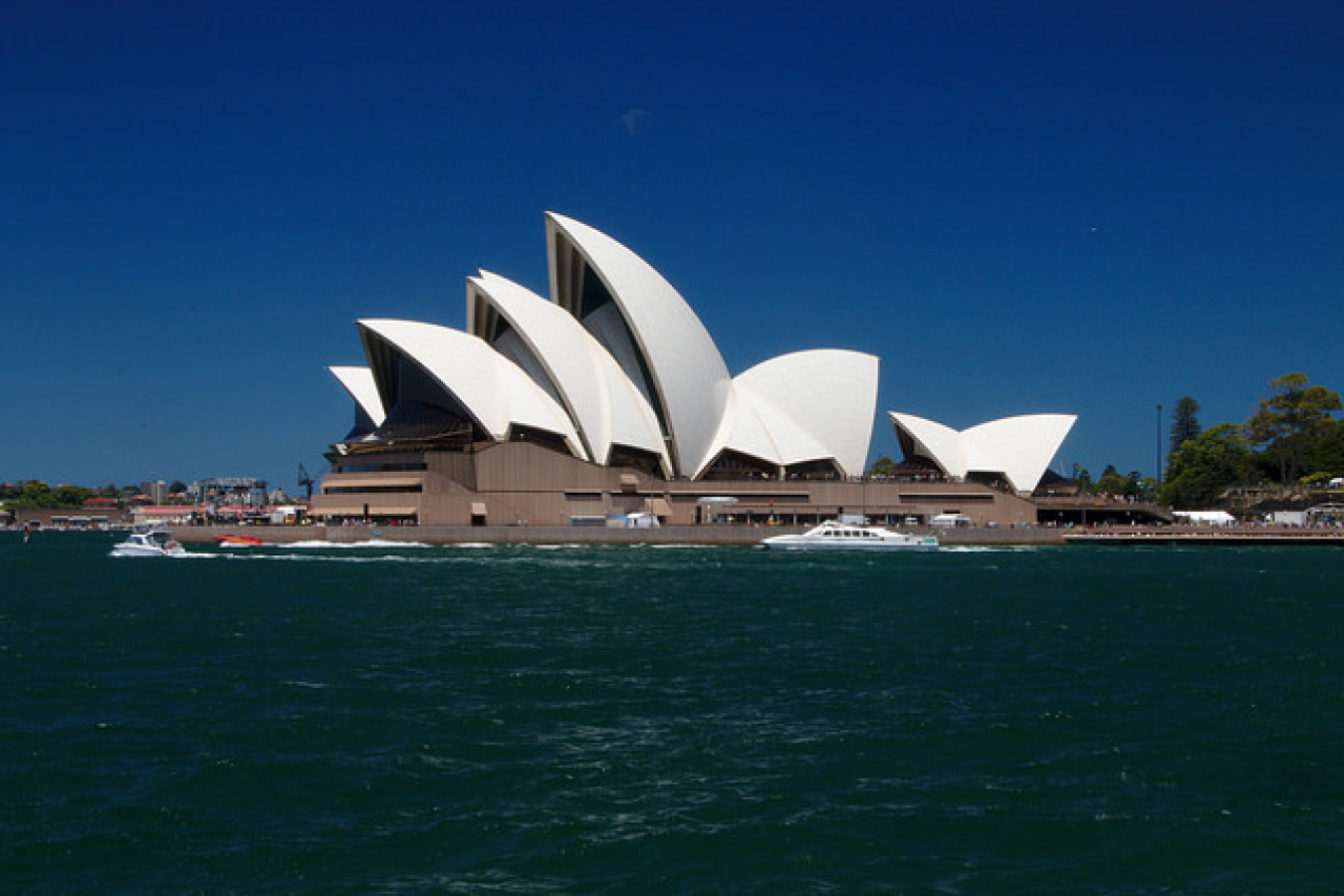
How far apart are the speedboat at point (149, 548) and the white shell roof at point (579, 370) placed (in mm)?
22723

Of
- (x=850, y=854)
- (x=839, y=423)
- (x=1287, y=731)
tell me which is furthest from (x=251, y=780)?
(x=839, y=423)

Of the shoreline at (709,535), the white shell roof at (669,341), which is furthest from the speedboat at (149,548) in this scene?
the white shell roof at (669,341)

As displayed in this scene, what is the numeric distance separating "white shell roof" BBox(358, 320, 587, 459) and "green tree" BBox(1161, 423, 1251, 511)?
6297cm

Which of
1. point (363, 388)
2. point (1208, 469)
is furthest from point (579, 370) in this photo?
point (1208, 469)

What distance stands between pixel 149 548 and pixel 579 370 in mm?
26263

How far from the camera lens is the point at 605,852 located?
9953 mm

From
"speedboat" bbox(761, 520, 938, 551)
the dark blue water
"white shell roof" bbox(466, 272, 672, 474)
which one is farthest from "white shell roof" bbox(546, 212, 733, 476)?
the dark blue water

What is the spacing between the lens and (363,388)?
79.6m

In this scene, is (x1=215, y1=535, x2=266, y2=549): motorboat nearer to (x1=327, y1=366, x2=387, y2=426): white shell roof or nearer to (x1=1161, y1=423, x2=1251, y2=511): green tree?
(x1=327, y1=366, x2=387, y2=426): white shell roof

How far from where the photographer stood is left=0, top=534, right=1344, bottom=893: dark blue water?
9727 millimetres

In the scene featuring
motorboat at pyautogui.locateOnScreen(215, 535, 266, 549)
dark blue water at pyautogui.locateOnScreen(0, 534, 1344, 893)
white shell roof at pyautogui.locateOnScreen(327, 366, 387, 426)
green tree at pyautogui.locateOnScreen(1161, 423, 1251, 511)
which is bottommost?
dark blue water at pyautogui.locateOnScreen(0, 534, 1344, 893)

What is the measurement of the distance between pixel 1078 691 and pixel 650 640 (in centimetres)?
843

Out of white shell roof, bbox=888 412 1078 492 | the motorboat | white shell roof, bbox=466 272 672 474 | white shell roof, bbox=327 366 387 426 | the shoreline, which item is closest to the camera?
the shoreline

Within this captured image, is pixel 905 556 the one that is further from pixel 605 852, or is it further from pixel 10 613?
pixel 605 852
